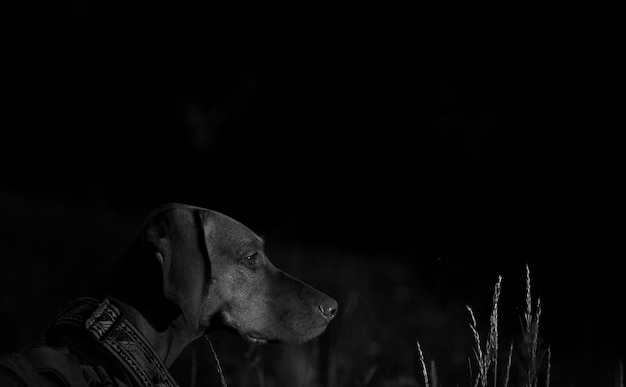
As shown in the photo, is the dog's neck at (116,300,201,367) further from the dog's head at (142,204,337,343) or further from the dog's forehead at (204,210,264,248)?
the dog's forehead at (204,210,264,248)

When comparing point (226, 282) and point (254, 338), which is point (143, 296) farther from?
point (254, 338)

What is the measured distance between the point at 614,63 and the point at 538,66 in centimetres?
77

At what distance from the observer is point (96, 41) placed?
1313 centimetres

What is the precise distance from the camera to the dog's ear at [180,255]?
11.6 feet

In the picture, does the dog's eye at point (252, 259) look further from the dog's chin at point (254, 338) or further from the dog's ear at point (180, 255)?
the dog's ear at point (180, 255)

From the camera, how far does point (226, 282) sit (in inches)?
159

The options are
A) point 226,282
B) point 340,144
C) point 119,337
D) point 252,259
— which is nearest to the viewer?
point 119,337

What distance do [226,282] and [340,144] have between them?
24.2 ft

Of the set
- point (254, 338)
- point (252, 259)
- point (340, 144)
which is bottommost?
point (340, 144)

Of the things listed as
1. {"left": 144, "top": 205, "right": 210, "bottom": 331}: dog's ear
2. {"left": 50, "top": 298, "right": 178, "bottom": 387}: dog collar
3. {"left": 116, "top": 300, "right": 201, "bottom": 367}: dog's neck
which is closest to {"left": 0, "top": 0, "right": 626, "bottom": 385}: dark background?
{"left": 116, "top": 300, "right": 201, "bottom": 367}: dog's neck

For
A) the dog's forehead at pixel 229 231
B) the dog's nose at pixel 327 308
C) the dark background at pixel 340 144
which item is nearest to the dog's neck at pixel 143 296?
the dog's forehead at pixel 229 231

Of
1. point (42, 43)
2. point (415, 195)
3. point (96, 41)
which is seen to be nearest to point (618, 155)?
point (415, 195)

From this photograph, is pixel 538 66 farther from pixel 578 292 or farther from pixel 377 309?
pixel 377 309

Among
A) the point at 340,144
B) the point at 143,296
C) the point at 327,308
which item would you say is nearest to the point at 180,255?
the point at 143,296
